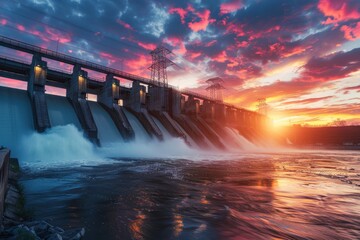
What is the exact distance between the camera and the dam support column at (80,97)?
23.6m

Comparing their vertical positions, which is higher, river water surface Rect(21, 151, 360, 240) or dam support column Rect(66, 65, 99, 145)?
dam support column Rect(66, 65, 99, 145)

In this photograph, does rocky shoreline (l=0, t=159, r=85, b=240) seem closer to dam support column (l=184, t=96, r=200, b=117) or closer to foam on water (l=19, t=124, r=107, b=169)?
foam on water (l=19, t=124, r=107, b=169)

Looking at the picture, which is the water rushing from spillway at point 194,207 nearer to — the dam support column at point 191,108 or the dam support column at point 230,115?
the dam support column at point 191,108

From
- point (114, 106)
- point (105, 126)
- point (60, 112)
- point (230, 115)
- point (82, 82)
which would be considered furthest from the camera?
point (230, 115)

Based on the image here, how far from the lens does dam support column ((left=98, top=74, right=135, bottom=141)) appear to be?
86.2ft

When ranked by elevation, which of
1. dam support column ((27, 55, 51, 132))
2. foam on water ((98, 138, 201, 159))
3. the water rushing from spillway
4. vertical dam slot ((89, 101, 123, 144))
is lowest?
the water rushing from spillway

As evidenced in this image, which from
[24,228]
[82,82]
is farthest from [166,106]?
[24,228]

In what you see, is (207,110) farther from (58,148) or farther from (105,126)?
(58,148)

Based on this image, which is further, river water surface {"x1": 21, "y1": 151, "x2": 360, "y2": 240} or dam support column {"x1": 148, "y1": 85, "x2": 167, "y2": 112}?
dam support column {"x1": 148, "y1": 85, "x2": 167, "y2": 112}

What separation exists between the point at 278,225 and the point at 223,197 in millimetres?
2473

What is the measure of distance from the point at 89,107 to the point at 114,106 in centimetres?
377

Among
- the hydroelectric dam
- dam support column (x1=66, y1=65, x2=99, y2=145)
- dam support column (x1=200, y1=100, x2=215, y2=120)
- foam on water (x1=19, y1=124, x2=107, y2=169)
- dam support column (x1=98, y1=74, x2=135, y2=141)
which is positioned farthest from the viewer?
dam support column (x1=200, y1=100, x2=215, y2=120)

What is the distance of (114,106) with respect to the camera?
29.1 metres

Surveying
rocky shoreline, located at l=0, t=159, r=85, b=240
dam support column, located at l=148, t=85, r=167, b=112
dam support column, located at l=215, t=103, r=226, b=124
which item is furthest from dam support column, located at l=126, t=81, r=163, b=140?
rocky shoreline, located at l=0, t=159, r=85, b=240
